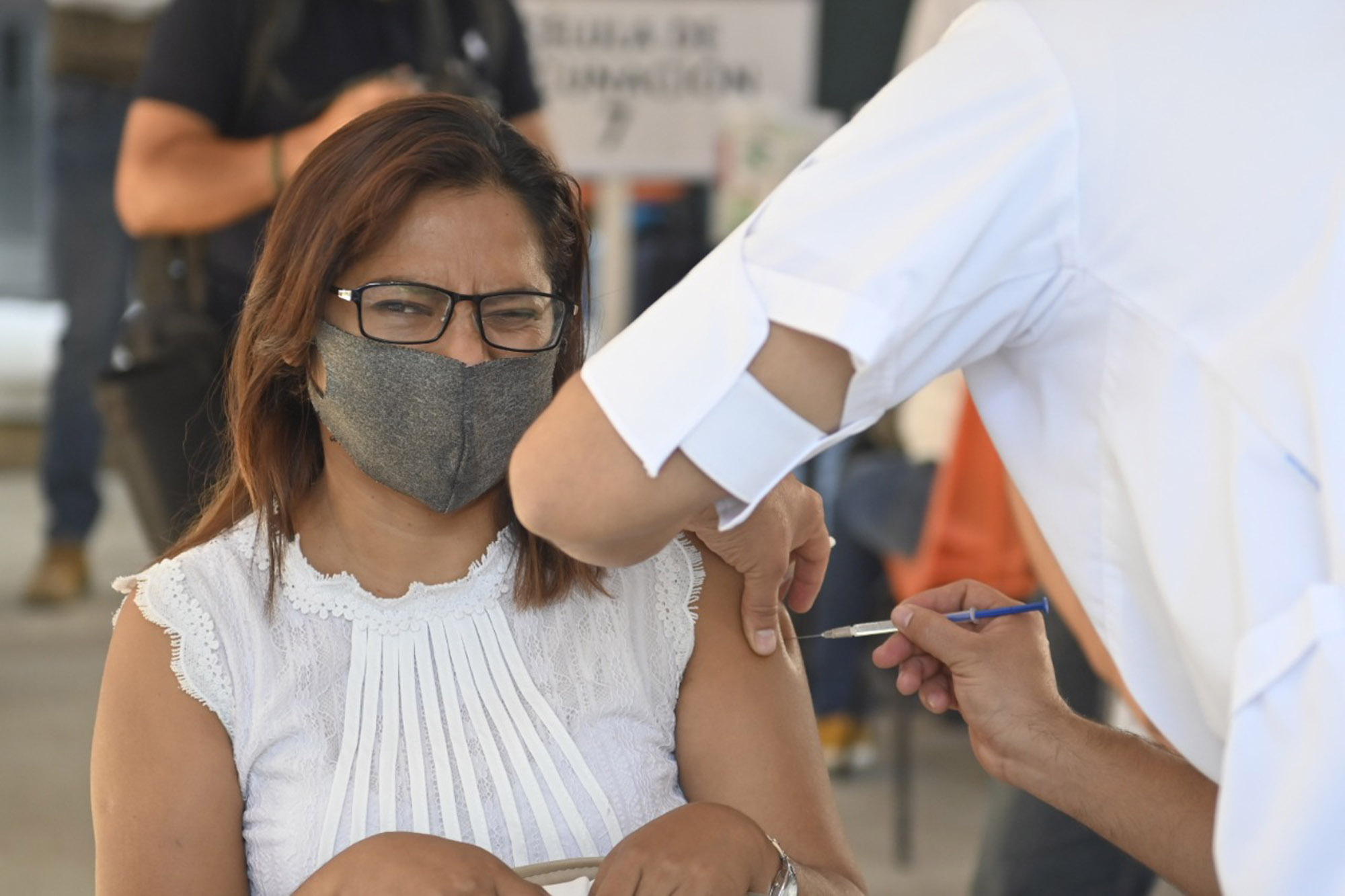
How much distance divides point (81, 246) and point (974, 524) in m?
2.70

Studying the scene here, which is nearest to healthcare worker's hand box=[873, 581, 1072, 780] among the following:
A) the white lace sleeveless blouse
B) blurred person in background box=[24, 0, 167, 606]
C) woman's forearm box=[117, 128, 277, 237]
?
the white lace sleeveless blouse

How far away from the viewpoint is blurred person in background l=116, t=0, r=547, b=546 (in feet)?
7.27

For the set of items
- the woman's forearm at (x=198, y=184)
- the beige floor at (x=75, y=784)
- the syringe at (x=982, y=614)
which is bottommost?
the beige floor at (x=75, y=784)

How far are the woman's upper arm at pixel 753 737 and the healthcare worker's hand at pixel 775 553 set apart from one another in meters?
0.03

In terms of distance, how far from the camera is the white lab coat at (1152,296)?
2.83 feet

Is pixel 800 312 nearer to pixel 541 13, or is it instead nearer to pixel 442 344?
pixel 442 344

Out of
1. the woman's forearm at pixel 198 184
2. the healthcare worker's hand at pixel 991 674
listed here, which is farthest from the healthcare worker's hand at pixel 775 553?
the woman's forearm at pixel 198 184

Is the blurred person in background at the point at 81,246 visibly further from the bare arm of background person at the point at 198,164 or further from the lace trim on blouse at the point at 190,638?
the lace trim on blouse at the point at 190,638

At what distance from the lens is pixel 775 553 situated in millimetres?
1389

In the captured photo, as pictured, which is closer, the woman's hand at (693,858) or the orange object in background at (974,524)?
the woman's hand at (693,858)

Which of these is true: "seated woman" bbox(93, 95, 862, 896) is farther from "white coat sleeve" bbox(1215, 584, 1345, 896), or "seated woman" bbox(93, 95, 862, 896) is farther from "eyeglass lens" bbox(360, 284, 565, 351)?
"white coat sleeve" bbox(1215, 584, 1345, 896)

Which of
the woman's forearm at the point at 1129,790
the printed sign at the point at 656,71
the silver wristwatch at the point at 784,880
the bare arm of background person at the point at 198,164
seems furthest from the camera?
the printed sign at the point at 656,71

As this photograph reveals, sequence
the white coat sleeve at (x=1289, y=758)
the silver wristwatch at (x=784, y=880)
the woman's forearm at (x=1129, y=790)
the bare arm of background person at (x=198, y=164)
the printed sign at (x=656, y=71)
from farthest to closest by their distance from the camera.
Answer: the printed sign at (x=656, y=71)
the bare arm of background person at (x=198, y=164)
the silver wristwatch at (x=784, y=880)
the woman's forearm at (x=1129, y=790)
the white coat sleeve at (x=1289, y=758)

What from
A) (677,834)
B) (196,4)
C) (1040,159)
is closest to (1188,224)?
(1040,159)
